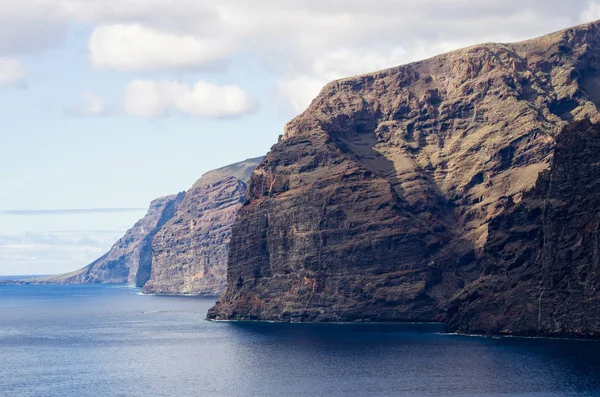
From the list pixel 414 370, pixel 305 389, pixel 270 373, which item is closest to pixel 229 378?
pixel 270 373

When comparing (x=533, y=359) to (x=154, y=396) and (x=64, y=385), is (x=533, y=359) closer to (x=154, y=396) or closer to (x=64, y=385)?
(x=154, y=396)

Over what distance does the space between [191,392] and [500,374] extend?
174ft

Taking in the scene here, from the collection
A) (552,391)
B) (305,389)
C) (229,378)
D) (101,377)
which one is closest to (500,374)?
(552,391)

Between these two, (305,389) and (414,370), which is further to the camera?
(414,370)

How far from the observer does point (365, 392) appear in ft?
566

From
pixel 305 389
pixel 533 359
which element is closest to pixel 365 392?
pixel 305 389

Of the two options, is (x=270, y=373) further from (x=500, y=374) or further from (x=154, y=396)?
(x=500, y=374)

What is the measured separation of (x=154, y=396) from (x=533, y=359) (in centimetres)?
7167

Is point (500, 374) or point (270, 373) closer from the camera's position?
point (500, 374)

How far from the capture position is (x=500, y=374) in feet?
600

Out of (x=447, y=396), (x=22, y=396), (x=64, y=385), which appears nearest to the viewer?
(x=447, y=396)

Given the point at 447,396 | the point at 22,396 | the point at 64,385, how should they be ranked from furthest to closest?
the point at 64,385
the point at 22,396
the point at 447,396

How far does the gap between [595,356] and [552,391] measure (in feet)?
103

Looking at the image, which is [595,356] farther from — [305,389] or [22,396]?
[22,396]
